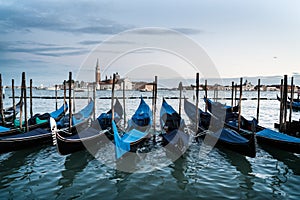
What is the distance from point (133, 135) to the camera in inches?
310

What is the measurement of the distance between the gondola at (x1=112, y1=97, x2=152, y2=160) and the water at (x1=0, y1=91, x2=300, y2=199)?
0.66 meters

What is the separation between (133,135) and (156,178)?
2340mm

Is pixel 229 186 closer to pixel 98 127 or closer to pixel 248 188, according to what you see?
pixel 248 188

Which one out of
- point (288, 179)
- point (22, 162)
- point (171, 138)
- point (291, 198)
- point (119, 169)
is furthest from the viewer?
point (171, 138)

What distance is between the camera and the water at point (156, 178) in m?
4.97

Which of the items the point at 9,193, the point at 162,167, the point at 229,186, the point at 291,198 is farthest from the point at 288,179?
the point at 9,193

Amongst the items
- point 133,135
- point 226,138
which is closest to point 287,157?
point 226,138

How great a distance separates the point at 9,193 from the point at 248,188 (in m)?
5.20

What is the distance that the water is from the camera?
4969mm

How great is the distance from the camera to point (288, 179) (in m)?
5.75

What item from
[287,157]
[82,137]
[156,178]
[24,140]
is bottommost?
[156,178]

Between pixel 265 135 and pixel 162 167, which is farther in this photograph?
Answer: pixel 265 135

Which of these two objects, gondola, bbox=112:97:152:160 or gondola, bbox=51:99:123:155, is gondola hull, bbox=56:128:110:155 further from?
gondola, bbox=112:97:152:160

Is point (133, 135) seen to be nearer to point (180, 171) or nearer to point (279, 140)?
point (180, 171)
